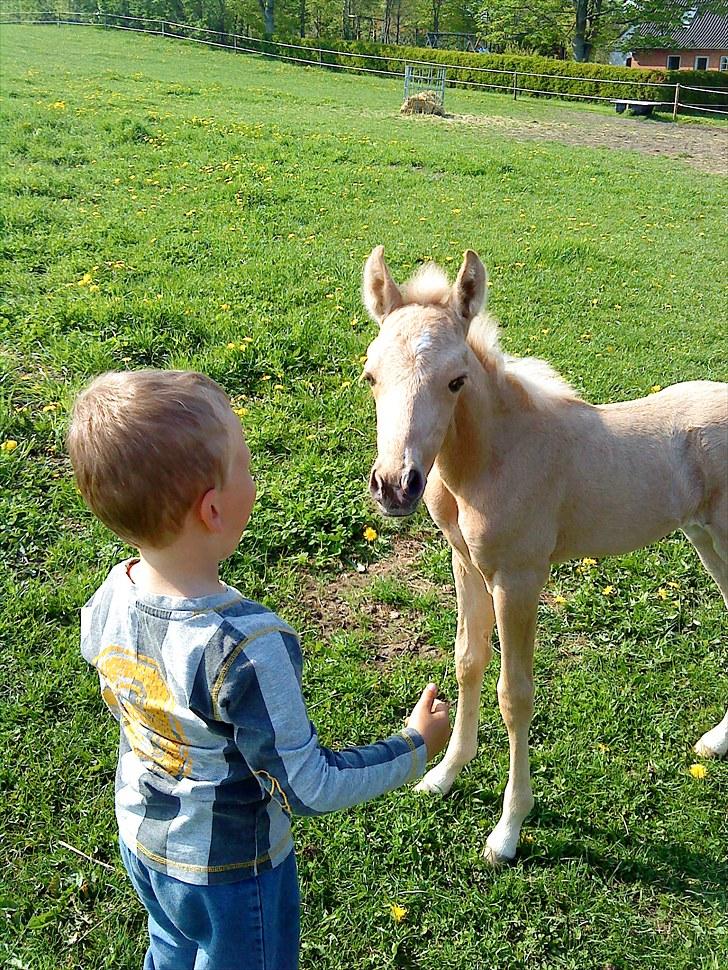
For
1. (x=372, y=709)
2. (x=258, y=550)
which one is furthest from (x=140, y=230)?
(x=372, y=709)

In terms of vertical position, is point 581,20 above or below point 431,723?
above

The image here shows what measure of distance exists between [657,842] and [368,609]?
165 centimetres

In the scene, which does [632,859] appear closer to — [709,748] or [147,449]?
[709,748]

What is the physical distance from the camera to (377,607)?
398 cm

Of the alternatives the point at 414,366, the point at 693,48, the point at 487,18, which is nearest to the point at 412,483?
the point at 414,366

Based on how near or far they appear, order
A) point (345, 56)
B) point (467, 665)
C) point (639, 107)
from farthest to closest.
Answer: point (345, 56) → point (639, 107) → point (467, 665)

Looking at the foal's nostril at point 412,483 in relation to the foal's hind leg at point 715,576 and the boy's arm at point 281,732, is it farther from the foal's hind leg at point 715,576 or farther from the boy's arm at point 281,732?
the foal's hind leg at point 715,576

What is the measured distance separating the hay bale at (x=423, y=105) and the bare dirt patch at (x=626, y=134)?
0.47 metres

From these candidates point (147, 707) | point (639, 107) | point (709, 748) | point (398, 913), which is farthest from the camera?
point (639, 107)

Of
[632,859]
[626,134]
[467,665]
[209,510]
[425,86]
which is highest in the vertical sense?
[425,86]

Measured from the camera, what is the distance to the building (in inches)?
1829

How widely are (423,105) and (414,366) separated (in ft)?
69.3

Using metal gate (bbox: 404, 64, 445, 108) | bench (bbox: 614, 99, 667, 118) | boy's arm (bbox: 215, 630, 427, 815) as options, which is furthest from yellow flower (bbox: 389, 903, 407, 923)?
bench (bbox: 614, 99, 667, 118)

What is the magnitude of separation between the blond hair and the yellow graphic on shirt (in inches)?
10.3
